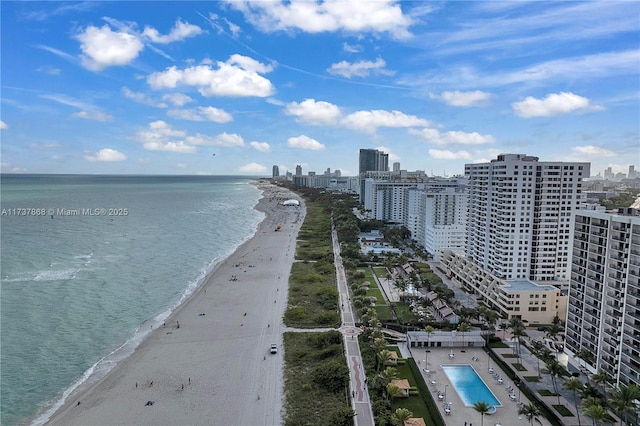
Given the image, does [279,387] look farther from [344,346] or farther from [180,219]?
[180,219]

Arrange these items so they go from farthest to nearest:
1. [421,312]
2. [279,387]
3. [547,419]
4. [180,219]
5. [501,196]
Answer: [180,219], [501,196], [421,312], [279,387], [547,419]

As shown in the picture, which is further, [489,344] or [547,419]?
[489,344]

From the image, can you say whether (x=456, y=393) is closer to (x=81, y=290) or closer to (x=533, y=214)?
(x=533, y=214)

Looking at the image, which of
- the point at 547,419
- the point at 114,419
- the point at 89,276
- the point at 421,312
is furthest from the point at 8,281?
the point at 547,419

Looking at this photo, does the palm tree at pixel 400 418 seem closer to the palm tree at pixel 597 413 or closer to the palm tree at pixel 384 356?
the palm tree at pixel 384 356

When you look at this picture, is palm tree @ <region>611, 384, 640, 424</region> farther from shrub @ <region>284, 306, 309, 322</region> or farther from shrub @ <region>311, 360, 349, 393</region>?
shrub @ <region>284, 306, 309, 322</region>

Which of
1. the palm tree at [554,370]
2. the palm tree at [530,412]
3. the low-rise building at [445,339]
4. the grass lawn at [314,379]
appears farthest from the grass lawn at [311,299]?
the palm tree at [530,412]

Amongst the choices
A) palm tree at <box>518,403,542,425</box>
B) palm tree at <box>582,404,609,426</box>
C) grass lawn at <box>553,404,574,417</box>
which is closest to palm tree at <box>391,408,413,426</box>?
palm tree at <box>518,403,542,425</box>
